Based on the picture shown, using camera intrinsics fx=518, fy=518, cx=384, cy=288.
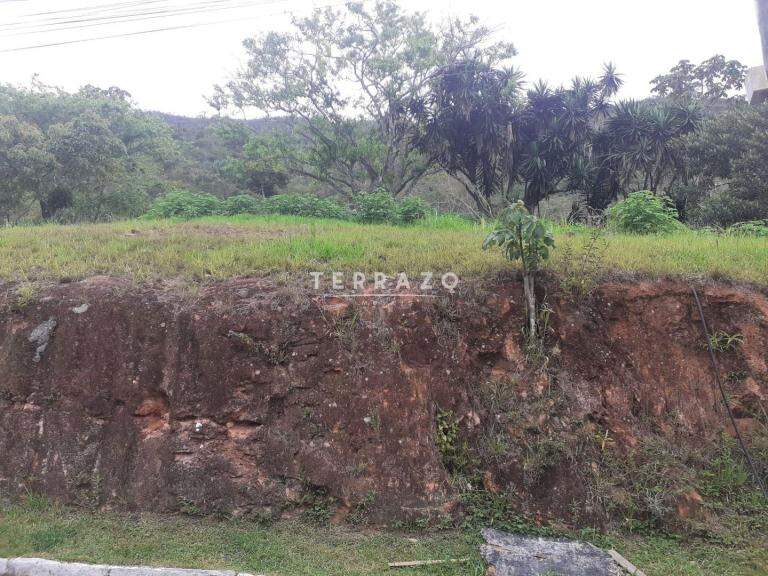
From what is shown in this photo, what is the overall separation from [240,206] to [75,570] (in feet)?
28.9

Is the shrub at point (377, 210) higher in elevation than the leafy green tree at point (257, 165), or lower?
lower

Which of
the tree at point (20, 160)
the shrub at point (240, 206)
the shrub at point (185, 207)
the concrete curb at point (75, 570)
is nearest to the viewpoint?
the concrete curb at point (75, 570)

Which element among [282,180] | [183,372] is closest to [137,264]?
[183,372]

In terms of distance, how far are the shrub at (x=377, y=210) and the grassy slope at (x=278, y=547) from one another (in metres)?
6.82

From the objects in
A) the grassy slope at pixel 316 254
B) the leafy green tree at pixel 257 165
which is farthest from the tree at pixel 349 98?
the grassy slope at pixel 316 254

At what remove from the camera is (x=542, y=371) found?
480cm

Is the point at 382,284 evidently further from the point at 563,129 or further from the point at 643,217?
the point at 563,129

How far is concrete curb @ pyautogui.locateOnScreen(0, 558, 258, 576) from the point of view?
144 inches

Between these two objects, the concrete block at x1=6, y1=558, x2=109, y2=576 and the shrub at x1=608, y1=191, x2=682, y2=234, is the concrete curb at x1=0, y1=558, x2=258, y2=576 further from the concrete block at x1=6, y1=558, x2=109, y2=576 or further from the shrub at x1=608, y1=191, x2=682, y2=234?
the shrub at x1=608, y1=191, x2=682, y2=234

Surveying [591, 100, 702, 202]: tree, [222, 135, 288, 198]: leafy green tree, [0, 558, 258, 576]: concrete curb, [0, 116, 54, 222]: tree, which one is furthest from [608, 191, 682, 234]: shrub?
[0, 116, 54, 222]: tree

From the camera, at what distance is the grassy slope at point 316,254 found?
5.55 metres

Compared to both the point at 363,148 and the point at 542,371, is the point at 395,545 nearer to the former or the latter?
the point at 542,371

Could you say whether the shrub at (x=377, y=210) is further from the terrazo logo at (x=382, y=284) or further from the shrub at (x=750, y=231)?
the shrub at (x=750, y=231)

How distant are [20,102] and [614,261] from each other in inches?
716
